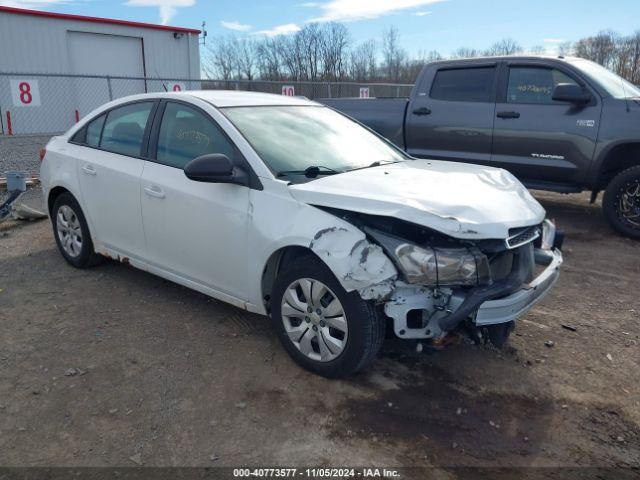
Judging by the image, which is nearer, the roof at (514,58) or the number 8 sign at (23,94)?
the roof at (514,58)

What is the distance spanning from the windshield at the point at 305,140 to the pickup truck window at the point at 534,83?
320 centimetres

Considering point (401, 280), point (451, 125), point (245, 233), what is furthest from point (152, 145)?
point (451, 125)

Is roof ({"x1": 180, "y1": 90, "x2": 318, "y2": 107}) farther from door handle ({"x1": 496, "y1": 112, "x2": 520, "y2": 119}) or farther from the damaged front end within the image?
door handle ({"x1": 496, "y1": 112, "x2": 520, "y2": 119})

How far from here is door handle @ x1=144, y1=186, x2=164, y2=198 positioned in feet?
13.4

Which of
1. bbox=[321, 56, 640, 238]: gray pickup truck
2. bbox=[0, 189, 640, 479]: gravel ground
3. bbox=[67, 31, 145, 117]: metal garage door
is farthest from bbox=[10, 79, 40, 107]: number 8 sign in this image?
bbox=[0, 189, 640, 479]: gravel ground

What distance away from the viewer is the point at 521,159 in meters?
6.99

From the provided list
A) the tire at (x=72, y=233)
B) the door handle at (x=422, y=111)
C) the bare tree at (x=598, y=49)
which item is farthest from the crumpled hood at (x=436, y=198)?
the bare tree at (x=598, y=49)

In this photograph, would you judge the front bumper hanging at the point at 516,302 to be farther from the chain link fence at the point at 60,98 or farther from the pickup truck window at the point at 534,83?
the chain link fence at the point at 60,98

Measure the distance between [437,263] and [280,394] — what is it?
119cm

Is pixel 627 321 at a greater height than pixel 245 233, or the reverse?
pixel 245 233

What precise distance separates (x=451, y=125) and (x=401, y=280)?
4.94 meters

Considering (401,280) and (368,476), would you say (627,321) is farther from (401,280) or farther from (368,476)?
(368,476)

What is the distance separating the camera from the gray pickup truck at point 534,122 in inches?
251

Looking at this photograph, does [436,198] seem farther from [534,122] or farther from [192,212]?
[534,122]
